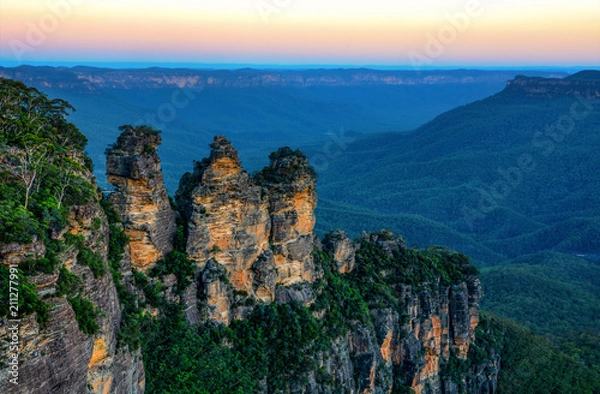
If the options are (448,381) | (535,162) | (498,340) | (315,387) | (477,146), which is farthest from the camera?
(477,146)

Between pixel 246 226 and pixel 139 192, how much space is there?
727 centimetres

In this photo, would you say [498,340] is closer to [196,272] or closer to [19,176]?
[196,272]

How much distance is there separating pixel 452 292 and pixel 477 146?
150m

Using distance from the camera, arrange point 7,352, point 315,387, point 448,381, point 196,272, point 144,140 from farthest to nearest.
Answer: point 448,381
point 315,387
point 196,272
point 144,140
point 7,352

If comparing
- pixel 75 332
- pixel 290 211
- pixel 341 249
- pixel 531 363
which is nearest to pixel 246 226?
pixel 290 211

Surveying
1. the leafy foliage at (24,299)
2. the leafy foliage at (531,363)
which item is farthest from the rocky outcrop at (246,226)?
the leafy foliage at (531,363)

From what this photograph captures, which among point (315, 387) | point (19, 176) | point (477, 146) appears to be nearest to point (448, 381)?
point (315, 387)

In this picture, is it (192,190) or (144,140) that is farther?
(192,190)

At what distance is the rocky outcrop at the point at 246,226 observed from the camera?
31.1 metres

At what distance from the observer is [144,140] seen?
29.1 m

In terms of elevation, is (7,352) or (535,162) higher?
(7,352)

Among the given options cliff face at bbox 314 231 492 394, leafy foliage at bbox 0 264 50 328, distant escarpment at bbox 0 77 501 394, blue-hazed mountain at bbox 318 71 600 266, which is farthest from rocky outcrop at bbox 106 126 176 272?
blue-hazed mountain at bbox 318 71 600 266

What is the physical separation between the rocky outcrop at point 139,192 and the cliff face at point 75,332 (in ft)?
10.3

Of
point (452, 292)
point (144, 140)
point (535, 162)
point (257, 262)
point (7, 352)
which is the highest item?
point (144, 140)
